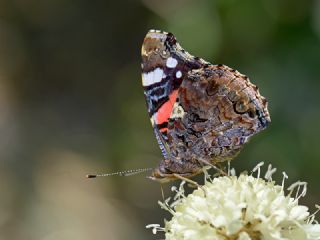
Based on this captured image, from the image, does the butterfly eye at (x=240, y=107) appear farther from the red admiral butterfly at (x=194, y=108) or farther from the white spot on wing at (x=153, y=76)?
the white spot on wing at (x=153, y=76)

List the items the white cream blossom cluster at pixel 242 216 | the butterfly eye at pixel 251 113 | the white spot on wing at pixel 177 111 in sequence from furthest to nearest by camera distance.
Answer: the white spot on wing at pixel 177 111
the butterfly eye at pixel 251 113
the white cream blossom cluster at pixel 242 216

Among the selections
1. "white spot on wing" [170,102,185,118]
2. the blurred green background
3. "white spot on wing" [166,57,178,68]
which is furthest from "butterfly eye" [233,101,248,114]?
the blurred green background

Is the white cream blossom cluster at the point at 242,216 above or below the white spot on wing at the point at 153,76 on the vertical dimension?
below

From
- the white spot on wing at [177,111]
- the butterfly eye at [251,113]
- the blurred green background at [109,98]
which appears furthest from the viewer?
the blurred green background at [109,98]

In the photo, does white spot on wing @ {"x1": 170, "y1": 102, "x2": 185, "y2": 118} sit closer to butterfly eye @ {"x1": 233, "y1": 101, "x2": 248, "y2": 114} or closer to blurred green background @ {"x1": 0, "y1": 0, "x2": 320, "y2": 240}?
butterfly eye @ {"x1": 233, "y1": 101, "x2": 248, "y2": 114}

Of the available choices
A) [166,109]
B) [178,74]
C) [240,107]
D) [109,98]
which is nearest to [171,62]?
[178,74]

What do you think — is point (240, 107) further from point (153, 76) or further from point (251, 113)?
point (153, 76)

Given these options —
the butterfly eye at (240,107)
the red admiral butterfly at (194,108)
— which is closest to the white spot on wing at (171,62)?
the red admiral butterfly at (194,108)
